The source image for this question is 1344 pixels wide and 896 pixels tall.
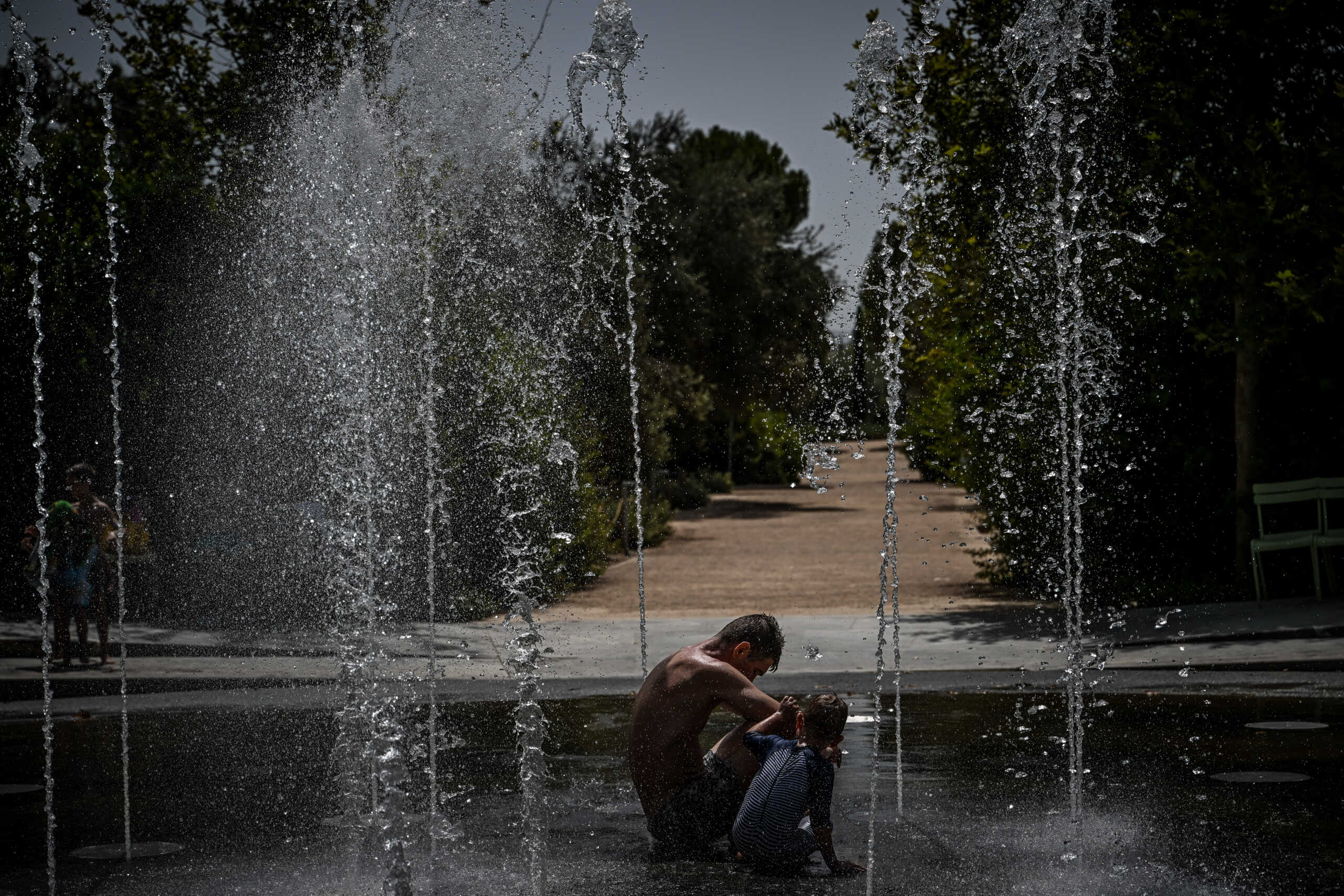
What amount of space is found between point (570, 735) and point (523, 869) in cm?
289

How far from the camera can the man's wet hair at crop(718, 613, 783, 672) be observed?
4.91 meters

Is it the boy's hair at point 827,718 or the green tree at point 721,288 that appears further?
the green tree at point 721,288

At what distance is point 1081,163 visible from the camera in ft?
46.0

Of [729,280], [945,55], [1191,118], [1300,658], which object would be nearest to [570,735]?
[1300,658]

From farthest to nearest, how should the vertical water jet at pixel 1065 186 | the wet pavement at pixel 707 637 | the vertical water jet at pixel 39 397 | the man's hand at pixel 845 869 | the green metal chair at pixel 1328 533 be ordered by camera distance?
the vertical water jet at pixel 1065 186 < the green metal chair at pixel 1328 533 < the wet pavement at pixel 707 637 < the vertical water jet at pixel 39 397 < the man's hand at pixel 845 869

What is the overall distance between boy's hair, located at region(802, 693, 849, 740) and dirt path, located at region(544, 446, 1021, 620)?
355 inches

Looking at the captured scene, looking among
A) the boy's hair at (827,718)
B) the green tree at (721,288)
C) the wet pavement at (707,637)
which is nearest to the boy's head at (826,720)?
the boy's hair at (827,718)

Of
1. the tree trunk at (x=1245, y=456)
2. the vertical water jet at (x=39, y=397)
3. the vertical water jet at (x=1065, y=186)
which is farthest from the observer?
the vertical water jet at (x=1065, y=186)

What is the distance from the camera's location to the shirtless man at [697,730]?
4.86 m

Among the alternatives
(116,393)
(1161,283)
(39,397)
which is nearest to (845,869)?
(116,393)

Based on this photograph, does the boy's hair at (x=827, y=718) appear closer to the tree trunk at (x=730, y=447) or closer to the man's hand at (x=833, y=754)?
the man's hand at (x=833, y=754)

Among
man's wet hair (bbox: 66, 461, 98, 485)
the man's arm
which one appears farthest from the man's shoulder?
man's wet hair (bbox: 66, 461, 98, 485)

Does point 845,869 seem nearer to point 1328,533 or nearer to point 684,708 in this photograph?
point 684,708

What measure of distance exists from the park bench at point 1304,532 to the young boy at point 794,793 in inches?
331
